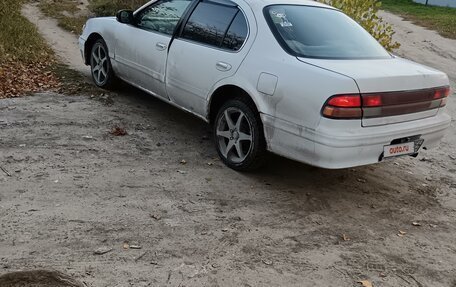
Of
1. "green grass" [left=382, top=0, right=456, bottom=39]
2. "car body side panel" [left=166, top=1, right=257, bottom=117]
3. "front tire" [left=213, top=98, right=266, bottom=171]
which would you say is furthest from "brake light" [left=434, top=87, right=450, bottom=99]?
"green grass" [left=382, top=0, right=456, bottom=39]

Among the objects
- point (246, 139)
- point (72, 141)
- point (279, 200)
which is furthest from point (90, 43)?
point (279, 200)

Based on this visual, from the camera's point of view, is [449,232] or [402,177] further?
[402,177]

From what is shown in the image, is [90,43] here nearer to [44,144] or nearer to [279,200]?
[44,144]

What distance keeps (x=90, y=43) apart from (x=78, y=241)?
427cm

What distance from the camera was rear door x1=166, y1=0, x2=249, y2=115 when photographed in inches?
184

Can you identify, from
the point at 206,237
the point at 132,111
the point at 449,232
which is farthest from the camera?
the point at 132,111

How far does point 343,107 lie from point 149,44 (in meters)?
2.65

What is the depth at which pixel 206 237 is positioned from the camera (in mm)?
3564

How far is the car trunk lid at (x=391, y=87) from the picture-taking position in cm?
390

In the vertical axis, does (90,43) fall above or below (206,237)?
above

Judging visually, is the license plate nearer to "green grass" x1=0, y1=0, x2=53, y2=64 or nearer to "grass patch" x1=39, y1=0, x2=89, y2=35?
"green grass" x1=0, y1=0, x2=53, y2=64

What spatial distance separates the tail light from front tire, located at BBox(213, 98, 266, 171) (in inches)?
32.0

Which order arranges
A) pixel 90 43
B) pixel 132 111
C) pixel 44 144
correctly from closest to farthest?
pixel 44 144 < pixel 132 111 < pixel 90 43

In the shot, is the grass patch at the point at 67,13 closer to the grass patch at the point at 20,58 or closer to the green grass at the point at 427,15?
the grass patch at the point at 20,58
